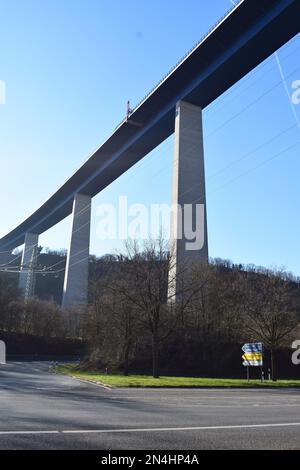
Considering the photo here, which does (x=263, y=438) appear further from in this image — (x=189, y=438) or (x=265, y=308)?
(x=265, y=308)

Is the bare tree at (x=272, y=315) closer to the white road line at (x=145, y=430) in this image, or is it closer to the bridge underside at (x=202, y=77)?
the bridge underside at (x=202, y=77)

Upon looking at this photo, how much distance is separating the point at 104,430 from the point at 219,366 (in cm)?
3939

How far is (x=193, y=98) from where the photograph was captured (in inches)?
2024

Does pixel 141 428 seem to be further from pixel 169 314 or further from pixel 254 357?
pixel 169 314

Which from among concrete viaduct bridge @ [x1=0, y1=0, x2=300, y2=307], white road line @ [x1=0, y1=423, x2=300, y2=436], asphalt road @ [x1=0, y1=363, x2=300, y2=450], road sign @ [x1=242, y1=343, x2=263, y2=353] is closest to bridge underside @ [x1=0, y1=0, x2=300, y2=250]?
concrete viaduct bridge @ [x1=0, y1=0, x2=300, y2=307]

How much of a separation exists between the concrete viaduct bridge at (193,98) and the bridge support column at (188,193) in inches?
4.1

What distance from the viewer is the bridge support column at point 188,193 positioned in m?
48.2

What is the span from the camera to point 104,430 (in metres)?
8.95

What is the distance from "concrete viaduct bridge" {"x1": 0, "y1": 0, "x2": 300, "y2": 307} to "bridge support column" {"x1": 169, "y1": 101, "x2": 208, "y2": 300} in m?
0.10

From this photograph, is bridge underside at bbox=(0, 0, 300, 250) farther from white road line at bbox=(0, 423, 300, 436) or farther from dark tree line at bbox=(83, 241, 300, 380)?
white road line at bbox=(0, 423, 300, 436)

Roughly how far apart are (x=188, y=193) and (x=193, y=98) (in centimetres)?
1056

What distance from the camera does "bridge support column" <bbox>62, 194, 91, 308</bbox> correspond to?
79.9m

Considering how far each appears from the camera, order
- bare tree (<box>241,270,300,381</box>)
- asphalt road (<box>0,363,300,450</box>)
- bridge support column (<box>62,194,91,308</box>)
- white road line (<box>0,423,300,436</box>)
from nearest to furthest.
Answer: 1. asphalt road (<box>0,363,300,450</box>)
2. white road line (<box>0,423,300,436</box>)
3. bare tree (<box>241,270,300,381</box>)
4. bridge support column (<box>62,194,91,308</box>)

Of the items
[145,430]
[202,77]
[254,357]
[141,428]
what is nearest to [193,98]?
[202,77]
